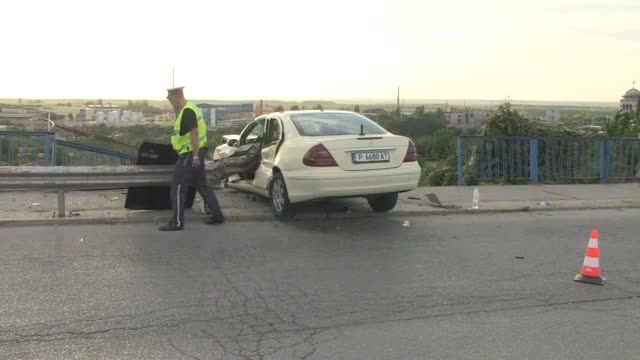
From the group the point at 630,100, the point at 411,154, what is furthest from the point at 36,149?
the point at 630,100

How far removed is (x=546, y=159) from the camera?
44.8 feet

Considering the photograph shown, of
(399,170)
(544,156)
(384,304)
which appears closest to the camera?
(384,304)

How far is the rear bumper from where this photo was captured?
7590 millimetres

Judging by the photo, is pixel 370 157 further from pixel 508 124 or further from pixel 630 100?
pixel 630 100

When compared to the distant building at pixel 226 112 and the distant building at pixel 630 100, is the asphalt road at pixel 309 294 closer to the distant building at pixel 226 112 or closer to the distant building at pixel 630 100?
the distant building at pixel 226 112

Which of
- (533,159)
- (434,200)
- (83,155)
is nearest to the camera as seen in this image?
(434,200)

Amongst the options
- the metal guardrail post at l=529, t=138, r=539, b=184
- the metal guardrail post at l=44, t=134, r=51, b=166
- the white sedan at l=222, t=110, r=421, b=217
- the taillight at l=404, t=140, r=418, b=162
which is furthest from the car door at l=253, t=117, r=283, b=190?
the metal guardrail post at l=529, t=138, r=539, b=184

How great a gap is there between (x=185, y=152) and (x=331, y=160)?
6.12ft

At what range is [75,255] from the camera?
20.3 ft

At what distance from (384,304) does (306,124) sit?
13.0ft

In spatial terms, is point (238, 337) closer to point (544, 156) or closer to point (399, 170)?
point (399, 170)

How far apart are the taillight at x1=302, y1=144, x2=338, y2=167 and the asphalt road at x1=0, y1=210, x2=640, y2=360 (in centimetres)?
88

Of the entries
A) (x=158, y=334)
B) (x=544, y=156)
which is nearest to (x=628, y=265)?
(x=158, y=334)
